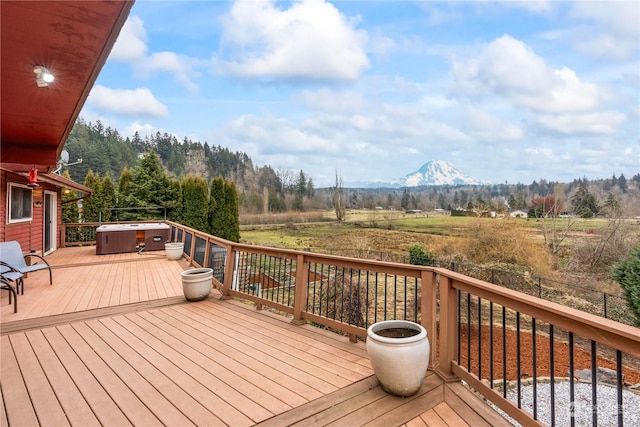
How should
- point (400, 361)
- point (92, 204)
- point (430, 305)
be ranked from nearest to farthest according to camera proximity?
point (400, 361) < point (430, 305) < point (92, 204)

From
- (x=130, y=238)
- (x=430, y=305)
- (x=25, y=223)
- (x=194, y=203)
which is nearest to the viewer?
(x=430, y=305)

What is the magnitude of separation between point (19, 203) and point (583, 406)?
11.5 meters

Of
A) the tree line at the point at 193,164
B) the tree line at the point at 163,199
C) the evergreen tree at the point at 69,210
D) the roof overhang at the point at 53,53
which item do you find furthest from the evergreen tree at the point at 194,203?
the roof overhang at the point at 53,53

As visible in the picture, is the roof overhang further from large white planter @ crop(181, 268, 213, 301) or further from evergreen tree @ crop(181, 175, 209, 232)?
evergreen tree @ crop(181, 175, 209, 232)

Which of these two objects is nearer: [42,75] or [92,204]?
[42,75]

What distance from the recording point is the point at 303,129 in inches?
1721

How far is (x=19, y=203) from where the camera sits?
22.7 ft

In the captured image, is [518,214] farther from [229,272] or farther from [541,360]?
[229,272]

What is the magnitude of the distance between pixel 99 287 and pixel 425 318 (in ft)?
18.4

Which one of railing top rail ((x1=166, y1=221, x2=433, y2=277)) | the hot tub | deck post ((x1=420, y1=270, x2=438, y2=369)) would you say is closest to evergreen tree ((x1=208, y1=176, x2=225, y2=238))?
the hot tub

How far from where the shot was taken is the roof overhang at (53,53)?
1.67 m

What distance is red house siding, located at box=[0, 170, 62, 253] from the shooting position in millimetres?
6051

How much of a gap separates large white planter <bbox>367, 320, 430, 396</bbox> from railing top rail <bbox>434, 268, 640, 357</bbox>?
0.54m

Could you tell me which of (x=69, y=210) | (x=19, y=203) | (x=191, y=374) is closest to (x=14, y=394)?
(x=191, y=374)
